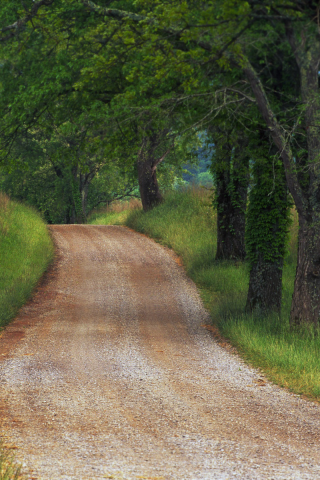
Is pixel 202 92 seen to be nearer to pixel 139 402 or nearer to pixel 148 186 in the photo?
pixel 139 402

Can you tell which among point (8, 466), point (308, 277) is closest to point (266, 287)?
point (308, 277)

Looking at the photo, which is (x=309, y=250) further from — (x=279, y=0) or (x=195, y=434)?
(x=195, y=434)

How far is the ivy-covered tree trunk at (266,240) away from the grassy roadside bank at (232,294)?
39 centimetres

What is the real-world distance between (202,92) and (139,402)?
6261 millimetres

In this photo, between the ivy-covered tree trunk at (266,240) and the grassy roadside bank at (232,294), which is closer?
the grassy roadside bank at (232,294)

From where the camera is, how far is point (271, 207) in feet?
37.8

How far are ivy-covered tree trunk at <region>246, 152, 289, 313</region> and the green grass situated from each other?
5.70 meters

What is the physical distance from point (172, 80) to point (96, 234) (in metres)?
14.2

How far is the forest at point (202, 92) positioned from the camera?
30.2 feet

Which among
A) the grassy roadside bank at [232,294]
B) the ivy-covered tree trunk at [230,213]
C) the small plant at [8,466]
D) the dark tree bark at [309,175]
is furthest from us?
the ivy-covered tree trunk at [230,213]

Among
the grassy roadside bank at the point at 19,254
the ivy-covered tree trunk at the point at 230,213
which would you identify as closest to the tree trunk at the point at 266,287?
the ivy-covered tree trunk at the point at 230,213

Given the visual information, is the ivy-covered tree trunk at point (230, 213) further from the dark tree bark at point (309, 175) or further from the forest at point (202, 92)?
the dark tree bark at point (309, 175)

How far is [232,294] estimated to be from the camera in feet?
44.3

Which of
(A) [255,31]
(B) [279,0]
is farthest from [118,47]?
(B) [279,0]
